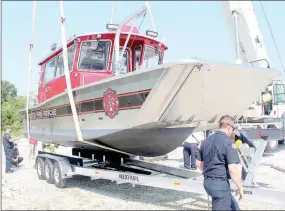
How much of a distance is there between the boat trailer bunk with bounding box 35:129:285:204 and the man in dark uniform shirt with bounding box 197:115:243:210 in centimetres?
69

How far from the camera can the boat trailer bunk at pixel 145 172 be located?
4141mm

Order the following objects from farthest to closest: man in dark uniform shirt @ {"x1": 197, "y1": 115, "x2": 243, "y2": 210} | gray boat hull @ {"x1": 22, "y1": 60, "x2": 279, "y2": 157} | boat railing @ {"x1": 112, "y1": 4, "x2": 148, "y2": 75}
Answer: boat railing @ {"x1": 112, "y1": 4, "x2": 148, "y2": 75} → gray boat hull @ {"x1": 22, "y1": 60, "x2": 279, "y2": 157} → man in dark uniform shirt @ {"x1": 197, "y1": 115, "x2": 243, "y2": 210}

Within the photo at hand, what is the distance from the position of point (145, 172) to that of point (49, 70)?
3.44 m

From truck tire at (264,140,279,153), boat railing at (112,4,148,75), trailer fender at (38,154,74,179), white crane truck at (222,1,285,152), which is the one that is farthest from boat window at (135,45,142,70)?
truck tire at (264,140,279,153)

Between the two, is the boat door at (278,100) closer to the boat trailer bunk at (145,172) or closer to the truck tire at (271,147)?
the truck tire at (271,147)

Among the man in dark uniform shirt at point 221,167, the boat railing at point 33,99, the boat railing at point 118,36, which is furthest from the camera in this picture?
the boat railing at point 33,99

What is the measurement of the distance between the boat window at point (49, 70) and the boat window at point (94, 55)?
1.44m

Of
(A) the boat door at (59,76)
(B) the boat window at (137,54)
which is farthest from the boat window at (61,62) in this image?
(B) the boat window at (137,54)

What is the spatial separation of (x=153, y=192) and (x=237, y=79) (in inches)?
98.5

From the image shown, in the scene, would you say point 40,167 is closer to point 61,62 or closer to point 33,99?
point 33,99

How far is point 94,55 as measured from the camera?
6.35 m

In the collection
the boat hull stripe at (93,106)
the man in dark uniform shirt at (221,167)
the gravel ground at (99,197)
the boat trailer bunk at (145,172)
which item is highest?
the boat hull stripe at (93,106)

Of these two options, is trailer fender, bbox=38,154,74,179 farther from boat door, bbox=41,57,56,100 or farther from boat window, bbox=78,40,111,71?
boat window, bbox=78,40,111,71

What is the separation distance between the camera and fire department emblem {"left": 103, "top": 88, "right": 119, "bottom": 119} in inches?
205
